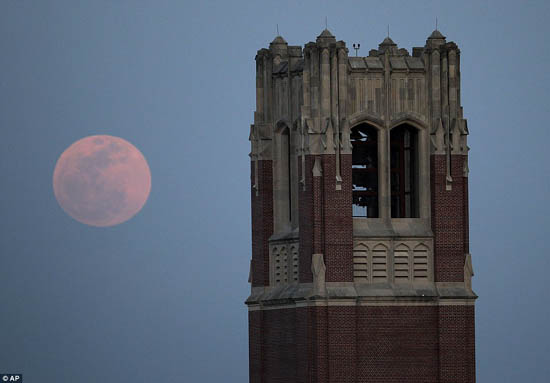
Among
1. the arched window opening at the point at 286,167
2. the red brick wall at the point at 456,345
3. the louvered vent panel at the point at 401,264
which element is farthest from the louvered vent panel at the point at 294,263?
the red brick wall at the point at 456,345

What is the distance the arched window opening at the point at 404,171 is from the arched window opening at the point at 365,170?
0.95 meters

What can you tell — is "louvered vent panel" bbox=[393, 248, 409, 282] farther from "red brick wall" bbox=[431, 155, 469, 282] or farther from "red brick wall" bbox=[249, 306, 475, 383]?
"red brick wall" bbox=[249, 306, 475, 383]

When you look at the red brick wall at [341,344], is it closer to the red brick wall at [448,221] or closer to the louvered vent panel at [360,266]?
the louvered vent panel at [360,266]

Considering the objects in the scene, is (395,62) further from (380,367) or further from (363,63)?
(380,367)

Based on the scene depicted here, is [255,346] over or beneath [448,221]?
beneath

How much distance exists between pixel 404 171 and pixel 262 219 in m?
7.82

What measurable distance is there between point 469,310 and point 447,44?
1320 centimetres

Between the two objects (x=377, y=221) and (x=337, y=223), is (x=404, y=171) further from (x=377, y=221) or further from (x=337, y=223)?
(x=337, y=223)

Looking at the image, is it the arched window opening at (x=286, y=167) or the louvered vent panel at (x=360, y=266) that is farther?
the arched window opening at (x=286, y=167)

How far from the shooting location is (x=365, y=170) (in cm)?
12188

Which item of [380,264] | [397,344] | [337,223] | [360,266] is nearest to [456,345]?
[397,344]

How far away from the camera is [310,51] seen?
119562 mm

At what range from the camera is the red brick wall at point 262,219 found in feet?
407

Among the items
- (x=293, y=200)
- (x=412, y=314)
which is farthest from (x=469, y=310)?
(x=293, y=200)
